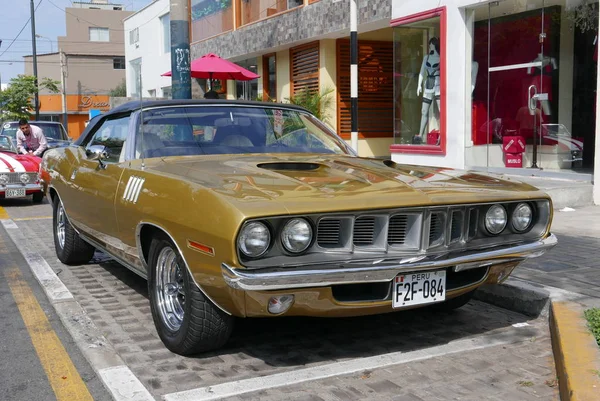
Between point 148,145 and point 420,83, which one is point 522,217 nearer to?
point 148,145

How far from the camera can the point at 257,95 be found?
822 inches

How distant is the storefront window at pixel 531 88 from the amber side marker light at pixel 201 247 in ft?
Result: 29.3

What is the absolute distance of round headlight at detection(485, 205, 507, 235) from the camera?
13.1 ft

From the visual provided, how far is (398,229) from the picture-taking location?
12.0ft

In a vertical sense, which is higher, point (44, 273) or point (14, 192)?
point (14, 192)

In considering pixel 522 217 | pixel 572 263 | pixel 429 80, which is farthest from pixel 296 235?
pixel 429 80

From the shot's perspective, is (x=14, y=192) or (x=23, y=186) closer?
(x=14, y=192)

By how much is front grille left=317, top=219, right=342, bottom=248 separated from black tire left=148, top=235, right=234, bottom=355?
709 millimetres

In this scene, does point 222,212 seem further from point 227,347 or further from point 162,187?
point 227,347

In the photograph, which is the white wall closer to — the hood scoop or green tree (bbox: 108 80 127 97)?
green tree (bbox: 108 80 127 97)

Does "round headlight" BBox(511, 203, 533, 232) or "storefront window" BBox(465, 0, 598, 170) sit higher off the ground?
"storefront window" BBox(465, 0, 598, 170)

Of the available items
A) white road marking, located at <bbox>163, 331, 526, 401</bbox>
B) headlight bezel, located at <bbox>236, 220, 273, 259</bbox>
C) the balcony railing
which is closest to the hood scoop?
headlight bezel, located at <bbox>236, 220, 273, 259</bbox>

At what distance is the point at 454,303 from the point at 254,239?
6.83ft

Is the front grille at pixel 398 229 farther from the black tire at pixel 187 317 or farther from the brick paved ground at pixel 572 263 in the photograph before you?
the brick paved ground at pixel 572 263
